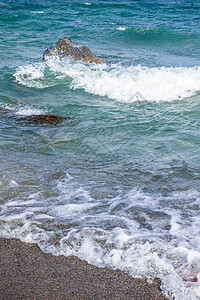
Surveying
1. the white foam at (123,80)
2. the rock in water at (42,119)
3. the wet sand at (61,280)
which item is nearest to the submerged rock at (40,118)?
the rock in water at (42,119)

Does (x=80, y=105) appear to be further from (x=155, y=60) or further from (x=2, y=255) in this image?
(x=155, y=60)

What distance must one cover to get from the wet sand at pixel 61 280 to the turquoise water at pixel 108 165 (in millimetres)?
101

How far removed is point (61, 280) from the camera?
7.51 ft

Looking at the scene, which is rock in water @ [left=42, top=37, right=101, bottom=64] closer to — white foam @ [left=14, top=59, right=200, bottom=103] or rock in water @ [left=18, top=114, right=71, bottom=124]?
white foam @ [left=14, top=59, right=200, bottom=103]

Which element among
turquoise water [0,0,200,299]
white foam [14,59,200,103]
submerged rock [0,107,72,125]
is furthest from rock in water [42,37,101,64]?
submerged rock [0,107,72,125]

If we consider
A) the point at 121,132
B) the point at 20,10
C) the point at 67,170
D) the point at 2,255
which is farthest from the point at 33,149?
the point at 20,10

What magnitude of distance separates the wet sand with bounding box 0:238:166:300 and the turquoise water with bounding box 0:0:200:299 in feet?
0.33

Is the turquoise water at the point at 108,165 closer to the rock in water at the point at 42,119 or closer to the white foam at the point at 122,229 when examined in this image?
the white foam at the point at 122,229

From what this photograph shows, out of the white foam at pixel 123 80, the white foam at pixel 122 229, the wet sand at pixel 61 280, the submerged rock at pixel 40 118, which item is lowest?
the white foam at pixel 123 80

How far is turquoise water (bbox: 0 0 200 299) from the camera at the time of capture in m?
2.65

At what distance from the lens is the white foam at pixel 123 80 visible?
25.1 feet

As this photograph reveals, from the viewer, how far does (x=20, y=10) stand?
22.8 meters

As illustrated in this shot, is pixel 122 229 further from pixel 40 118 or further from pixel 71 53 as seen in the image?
pixel 71 53

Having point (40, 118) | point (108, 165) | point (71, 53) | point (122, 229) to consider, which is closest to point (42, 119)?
point (40, 118)
